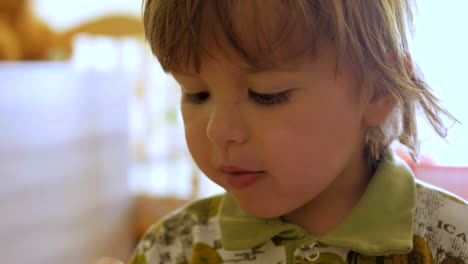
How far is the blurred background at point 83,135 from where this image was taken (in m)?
1.65

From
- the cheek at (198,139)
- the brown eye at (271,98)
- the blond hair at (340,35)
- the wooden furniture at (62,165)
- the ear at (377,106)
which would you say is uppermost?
the blond hair at (340,35)

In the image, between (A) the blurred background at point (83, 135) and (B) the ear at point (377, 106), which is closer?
(B) the ear at point (377, 106)

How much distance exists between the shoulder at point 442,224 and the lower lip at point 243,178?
196 mm

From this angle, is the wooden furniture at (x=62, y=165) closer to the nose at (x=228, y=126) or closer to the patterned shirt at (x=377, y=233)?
the patterned shirt at (x=377, y=233)

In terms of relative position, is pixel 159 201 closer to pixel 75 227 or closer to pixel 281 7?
pixel 75 227

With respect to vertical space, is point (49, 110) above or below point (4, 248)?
above

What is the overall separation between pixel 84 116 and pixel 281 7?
4.61 feet

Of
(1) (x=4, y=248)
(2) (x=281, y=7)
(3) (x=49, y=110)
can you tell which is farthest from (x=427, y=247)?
(3) (x=49, y=110)

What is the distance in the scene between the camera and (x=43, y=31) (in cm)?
197

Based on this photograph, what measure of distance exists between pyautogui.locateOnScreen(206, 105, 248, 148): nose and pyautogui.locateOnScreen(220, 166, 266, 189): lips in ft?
0.12

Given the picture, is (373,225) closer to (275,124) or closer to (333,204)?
(333,204)

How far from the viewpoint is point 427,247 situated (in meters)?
0.72

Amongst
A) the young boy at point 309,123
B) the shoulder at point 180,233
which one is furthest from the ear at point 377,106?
the shoulder at point 180,233

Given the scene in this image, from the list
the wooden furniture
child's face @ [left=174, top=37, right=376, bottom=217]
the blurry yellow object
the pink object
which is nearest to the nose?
child's face @ [left=174, top=37, right=376, bottom=217]
